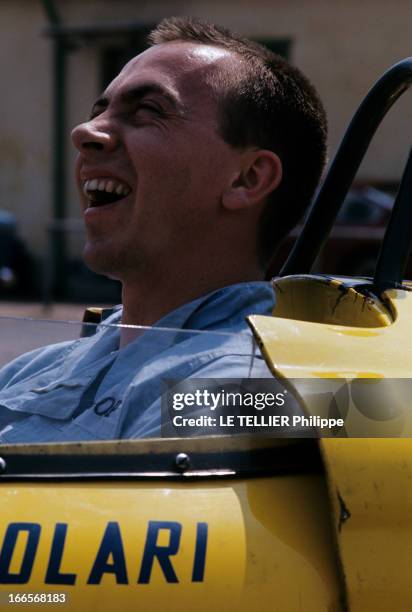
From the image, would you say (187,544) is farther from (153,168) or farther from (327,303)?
(153,168)

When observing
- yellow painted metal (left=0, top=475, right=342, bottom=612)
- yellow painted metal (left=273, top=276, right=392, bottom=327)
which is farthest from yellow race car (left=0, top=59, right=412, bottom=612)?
yellow painted metal (left=273, top=276, right=392, bottom=327)

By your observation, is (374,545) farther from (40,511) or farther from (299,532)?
(40,511)

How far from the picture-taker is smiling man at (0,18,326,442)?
1797 millimetres

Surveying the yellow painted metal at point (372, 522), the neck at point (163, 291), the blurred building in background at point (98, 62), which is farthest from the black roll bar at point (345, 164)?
the blurred building in background at point (98, 62)

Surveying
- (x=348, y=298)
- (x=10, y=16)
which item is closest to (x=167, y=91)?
(x=348, y=298)

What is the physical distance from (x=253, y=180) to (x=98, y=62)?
1385 centimetres

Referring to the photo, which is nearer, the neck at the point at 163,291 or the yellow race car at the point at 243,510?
Answer: the yellow race car at the point at 243,510

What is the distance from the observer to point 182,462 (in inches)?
51.1

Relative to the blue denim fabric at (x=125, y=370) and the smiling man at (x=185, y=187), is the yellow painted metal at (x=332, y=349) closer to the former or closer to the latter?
the blue denim fabric at (x=125, y=370)

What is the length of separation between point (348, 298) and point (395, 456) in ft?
1.26

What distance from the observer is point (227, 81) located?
6.36 feet

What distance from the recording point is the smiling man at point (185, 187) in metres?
1.80

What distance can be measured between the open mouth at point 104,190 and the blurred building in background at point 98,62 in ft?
39.0

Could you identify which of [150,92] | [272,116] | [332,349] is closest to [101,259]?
[150,92]
